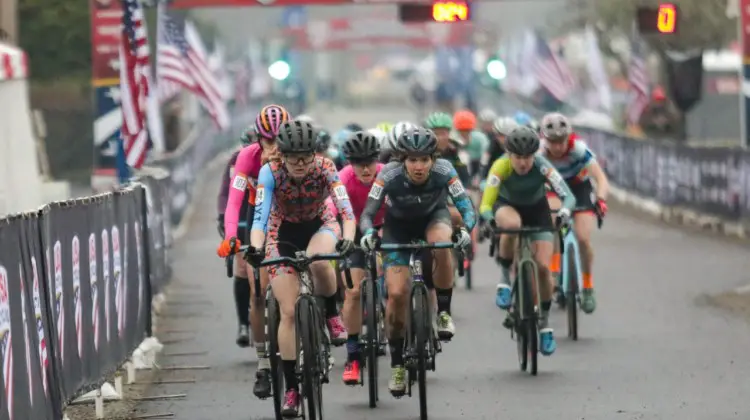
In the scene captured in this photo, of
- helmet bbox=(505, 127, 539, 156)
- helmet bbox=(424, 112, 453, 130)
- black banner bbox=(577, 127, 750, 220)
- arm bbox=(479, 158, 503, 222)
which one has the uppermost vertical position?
helmet bbox=(505, 127, 539, 156)

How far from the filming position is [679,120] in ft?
144

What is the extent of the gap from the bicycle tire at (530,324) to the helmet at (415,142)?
2170 mm

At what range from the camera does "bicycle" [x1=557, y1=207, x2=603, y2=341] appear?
16.7 m

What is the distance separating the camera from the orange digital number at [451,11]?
3488 cm

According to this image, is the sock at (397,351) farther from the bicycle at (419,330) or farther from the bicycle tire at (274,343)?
the bicycle tire at (274,343)

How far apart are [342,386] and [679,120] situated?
1197 inches

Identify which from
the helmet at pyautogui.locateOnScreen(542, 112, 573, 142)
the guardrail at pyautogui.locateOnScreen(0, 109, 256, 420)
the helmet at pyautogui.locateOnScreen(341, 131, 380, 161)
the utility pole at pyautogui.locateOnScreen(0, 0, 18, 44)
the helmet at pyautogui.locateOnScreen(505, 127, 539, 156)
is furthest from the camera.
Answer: the utility pole at pyautogui.locateOnScreen(0, 0, 18, 44)

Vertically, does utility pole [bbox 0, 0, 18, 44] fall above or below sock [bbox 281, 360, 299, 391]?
above

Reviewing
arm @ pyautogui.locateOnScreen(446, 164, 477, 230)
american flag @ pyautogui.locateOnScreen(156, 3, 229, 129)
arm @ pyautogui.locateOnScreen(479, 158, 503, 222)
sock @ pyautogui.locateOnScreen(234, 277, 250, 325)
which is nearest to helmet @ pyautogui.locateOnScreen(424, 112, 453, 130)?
arm @ pyautogui.locateOnScreen(479, 158, 503, 222)

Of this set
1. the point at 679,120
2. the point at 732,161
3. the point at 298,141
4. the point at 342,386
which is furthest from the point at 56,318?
the point at 679,120

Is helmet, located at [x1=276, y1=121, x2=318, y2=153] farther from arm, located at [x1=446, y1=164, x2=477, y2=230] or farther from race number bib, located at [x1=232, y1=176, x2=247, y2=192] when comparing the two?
arm, located at [x1=446, y1=164, x2=477, y2=230]

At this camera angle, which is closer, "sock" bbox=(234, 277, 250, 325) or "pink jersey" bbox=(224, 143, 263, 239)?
"pink jersey" bbox=(224, 143, 263, 239)

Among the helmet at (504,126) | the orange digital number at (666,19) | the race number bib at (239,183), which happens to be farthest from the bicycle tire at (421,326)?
the orange digital number at (666,19)

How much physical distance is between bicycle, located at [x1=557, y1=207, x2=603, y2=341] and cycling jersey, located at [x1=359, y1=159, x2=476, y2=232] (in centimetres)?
359
